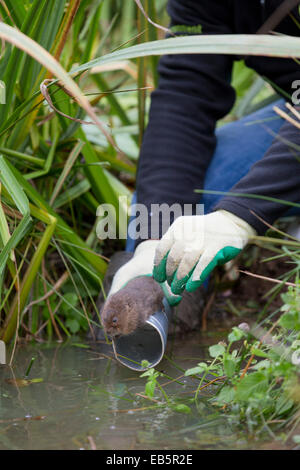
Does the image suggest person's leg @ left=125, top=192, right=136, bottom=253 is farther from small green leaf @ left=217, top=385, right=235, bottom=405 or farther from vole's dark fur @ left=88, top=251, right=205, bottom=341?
small green leaf @ left=217, top=385, right=235, bottom=405

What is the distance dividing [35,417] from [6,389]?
0.23 meters

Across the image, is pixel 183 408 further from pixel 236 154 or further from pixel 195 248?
pixel 236 154

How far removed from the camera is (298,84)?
1.83 metres

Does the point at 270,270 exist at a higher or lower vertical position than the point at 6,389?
higher

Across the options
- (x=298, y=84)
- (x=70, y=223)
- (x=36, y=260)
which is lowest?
(x=36, y=260)

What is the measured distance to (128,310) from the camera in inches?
57.6

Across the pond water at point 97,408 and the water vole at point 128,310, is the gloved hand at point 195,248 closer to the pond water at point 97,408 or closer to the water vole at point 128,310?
the water vole at point 128,310

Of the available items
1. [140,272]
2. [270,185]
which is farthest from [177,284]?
[270,185]

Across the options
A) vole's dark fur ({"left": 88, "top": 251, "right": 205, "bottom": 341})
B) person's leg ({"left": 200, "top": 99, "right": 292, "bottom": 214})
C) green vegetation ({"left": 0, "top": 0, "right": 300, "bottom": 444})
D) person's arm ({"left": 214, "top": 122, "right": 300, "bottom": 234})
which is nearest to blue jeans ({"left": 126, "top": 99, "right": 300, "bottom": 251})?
person's leg ({"left": 200, "top": 99, "right": 292, "bottom": 214})

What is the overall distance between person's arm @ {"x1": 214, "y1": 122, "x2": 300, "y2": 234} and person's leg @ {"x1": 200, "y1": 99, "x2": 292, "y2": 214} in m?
0.44

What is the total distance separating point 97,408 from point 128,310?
292 mm
